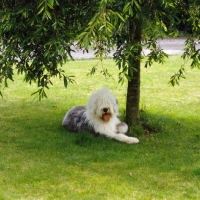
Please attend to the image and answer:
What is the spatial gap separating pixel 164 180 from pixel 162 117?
3335 mm

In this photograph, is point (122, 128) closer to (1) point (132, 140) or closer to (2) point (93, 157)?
(1) point (132, 140)

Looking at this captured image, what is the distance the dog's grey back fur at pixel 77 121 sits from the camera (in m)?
7.66

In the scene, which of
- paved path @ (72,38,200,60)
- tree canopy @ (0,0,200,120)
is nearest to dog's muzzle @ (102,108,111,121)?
tree canopy @ (0,0,200,120)

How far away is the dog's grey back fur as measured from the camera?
7.66 metres

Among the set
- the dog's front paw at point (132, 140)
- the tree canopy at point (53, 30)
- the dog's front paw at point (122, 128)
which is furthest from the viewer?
the dog's front paw at point (122, 128)

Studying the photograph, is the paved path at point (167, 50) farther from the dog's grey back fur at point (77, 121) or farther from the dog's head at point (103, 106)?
the dog's head at point (103, 106)

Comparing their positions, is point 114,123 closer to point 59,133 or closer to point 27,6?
point 59,133

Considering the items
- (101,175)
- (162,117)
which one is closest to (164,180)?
(101,175)

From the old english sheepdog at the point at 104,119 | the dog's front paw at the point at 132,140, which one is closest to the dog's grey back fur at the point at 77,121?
the old english sheepdog at the point at 104,119

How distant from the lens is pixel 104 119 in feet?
24.3

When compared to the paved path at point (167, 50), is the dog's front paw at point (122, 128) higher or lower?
lower

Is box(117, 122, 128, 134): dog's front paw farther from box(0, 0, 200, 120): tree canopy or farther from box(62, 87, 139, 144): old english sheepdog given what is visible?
box(0, 0, 200, 120): tree canopy

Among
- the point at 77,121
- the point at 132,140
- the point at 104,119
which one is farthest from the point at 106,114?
the point at 77,121

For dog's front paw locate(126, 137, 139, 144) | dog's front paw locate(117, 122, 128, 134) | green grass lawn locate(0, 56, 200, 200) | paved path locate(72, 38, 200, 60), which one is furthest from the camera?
paved path locate(72, 38, 200, 60)
